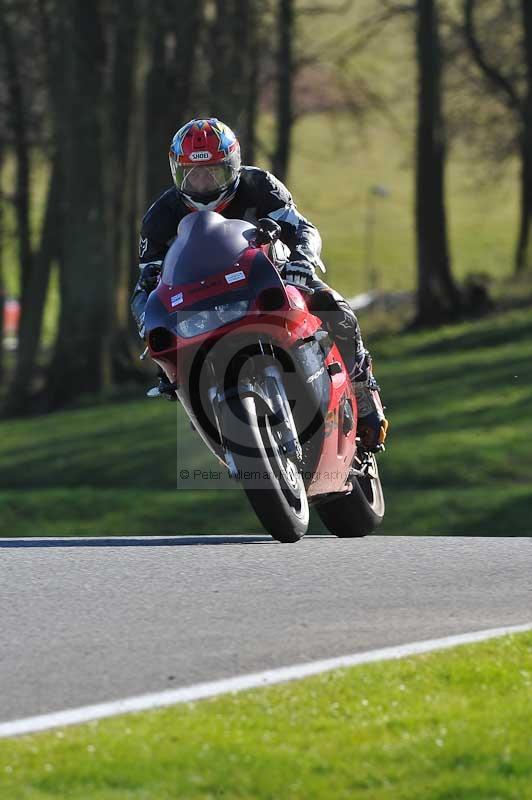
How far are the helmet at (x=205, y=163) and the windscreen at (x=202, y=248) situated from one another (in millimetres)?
388

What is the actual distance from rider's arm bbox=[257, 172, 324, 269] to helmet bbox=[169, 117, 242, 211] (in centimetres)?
19

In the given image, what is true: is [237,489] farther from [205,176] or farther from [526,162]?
[526,162]

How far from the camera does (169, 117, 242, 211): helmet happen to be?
8469 millimetres

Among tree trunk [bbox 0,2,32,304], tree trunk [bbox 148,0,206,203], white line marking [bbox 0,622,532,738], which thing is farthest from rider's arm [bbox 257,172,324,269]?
tree trunk [bbox 0,2,32,304]

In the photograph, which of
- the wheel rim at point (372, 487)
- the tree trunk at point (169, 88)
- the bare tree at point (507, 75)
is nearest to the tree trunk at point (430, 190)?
the tree trunk at point (169, 88)

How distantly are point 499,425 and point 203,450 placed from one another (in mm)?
4032

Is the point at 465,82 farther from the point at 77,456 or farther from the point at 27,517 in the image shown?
the point at 27,517

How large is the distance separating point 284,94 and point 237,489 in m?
22.3

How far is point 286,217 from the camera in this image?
886cm

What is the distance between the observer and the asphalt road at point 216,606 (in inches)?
229

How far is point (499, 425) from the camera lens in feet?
68.3

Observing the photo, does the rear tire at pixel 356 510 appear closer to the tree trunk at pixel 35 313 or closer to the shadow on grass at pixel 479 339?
the shadow on grass at pixel 479 339

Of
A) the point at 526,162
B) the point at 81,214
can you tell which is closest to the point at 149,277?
the point at 81,214

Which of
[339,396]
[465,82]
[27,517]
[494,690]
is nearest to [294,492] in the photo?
[339,396]
